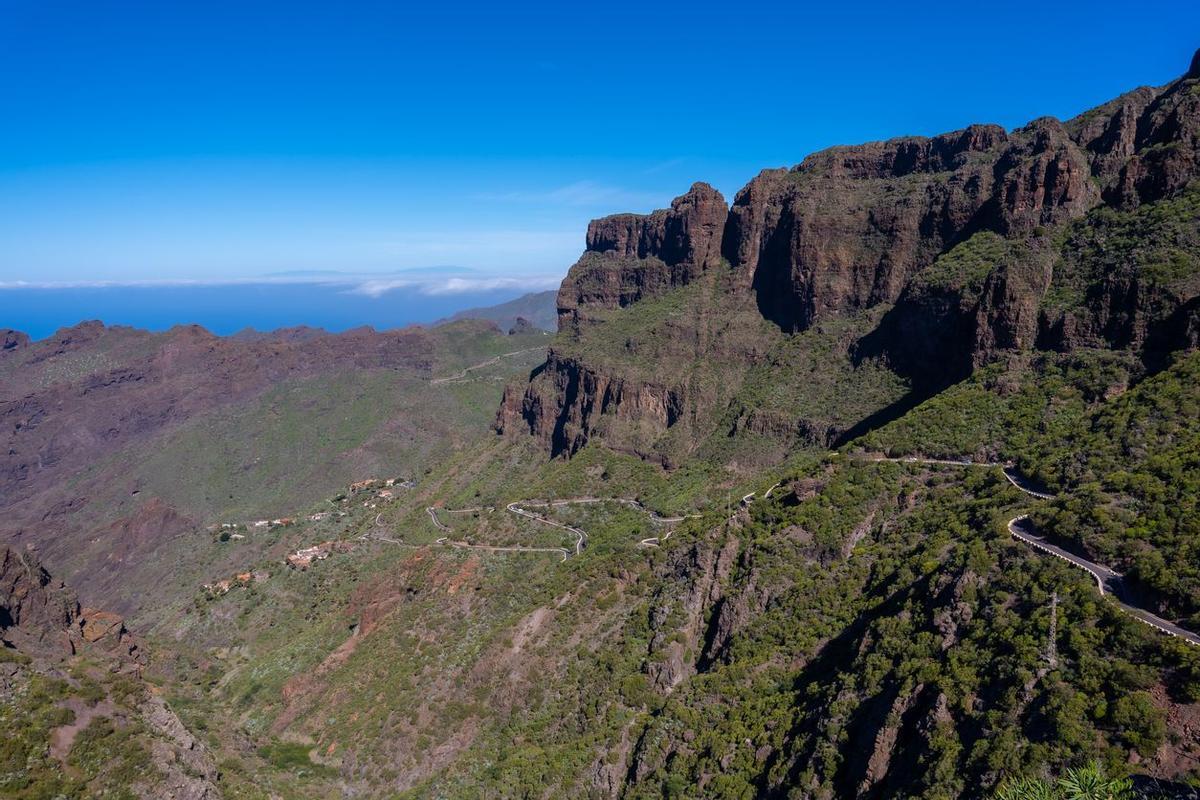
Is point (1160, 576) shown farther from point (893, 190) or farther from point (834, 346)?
point (893, 190)

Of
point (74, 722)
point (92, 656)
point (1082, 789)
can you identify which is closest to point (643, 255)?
point (92, 656)

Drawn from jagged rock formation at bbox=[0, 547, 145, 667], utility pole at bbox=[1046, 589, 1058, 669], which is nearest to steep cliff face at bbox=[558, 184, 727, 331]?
jagged rock formation at bbox=[0, 547, 145, 667]

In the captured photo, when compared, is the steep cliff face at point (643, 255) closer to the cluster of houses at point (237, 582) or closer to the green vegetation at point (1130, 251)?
the green vegetation at point (1130, 251)

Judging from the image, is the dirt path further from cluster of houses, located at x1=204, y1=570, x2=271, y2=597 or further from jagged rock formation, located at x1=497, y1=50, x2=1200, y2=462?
jagged rock formation, located at x1=497, y1=50, x2=1200, y2=462

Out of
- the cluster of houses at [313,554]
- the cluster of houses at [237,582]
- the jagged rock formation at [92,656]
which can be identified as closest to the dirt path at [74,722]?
the jagged rock formation at [92,656]

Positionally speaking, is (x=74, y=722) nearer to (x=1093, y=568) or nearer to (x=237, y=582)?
(x=1093, y=568)

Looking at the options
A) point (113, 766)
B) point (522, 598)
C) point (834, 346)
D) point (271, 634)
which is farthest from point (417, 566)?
point (834, 346)
